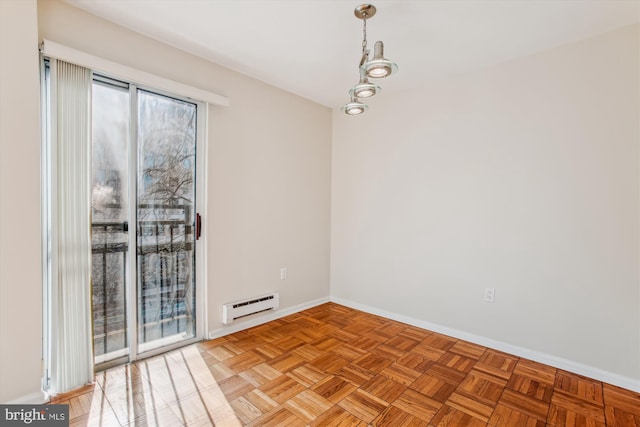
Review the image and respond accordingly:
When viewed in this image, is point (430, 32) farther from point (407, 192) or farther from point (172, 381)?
point (172, 381)

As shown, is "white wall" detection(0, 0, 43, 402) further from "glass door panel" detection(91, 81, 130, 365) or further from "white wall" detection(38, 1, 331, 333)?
"glass door panel" detection(91, 81, 130, 365)

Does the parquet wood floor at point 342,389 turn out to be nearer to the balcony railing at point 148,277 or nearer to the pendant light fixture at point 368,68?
the balcony railing at point 148,277

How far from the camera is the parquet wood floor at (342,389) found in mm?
1794

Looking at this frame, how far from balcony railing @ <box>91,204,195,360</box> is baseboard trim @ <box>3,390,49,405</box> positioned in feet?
1.24

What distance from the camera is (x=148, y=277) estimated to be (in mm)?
2443

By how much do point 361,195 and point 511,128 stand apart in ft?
5.35

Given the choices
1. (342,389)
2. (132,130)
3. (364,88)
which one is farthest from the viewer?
(132,130)

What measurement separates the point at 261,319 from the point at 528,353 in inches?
94.8

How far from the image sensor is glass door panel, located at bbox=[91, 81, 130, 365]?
2.17 meters

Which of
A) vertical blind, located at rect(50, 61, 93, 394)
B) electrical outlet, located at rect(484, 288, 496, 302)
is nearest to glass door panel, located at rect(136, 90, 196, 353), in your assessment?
vertical blind, located at rect(50, 61, 93, 394)

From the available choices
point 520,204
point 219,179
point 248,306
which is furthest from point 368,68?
point 248,306

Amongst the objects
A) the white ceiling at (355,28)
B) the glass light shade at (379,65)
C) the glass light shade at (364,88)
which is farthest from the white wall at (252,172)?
the glass light shade at (379,65)

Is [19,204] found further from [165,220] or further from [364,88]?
[364,88]

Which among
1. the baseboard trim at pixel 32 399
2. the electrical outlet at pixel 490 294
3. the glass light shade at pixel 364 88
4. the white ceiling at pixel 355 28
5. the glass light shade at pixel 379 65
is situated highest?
the white ceiling at pixel 355 28
